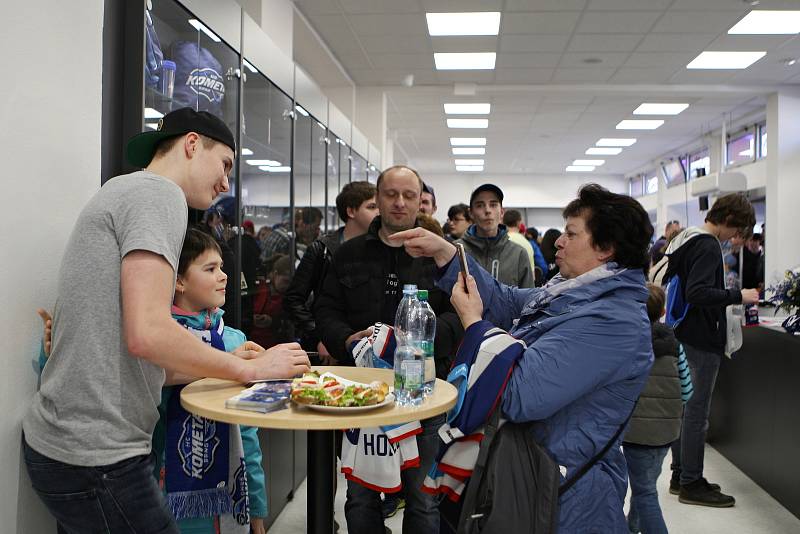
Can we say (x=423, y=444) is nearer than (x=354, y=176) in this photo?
Yes

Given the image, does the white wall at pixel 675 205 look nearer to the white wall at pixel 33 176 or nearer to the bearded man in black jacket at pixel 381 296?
the bearded man in black jacket at pixel 381 296

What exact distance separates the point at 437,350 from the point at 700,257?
2.08 m

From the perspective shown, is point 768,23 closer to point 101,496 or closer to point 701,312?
point 701,312

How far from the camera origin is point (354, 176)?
651cm

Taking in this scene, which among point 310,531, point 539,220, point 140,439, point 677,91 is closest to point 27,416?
point 140,439

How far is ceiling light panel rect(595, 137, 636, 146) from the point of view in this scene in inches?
538

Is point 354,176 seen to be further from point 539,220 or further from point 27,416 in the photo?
point 539,220

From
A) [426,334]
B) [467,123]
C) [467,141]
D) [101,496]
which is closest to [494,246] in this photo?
[426,334]

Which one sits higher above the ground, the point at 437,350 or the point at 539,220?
the point at 539,220

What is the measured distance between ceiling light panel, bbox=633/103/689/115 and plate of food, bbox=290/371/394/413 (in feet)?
33.4

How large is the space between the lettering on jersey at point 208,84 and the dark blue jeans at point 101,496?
1.60m

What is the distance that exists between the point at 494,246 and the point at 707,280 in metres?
1.22

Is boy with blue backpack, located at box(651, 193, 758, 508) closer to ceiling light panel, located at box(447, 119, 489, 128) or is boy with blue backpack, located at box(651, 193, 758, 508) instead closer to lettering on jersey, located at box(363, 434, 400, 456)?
lettering on jersey, located at box(363, 434, 400, 456)

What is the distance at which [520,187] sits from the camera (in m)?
21.1
